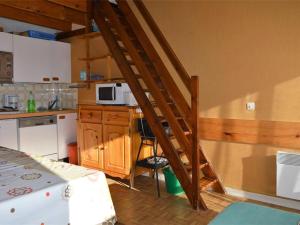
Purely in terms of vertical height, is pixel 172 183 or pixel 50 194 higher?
pixel 50 194

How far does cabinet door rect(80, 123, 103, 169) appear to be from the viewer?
3896mm

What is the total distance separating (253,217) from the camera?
164 cm

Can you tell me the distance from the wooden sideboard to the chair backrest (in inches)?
2.8

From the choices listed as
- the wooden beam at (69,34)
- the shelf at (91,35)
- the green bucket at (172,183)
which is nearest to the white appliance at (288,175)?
the green bucket at (172,183)

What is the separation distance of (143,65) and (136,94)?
353 millimetres

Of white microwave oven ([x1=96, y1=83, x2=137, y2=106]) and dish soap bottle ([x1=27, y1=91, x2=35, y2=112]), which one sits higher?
white microwave oven ([x1=96, y1=83, x2=137, y2=106])

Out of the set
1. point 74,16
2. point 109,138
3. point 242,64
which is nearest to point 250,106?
point 242,64

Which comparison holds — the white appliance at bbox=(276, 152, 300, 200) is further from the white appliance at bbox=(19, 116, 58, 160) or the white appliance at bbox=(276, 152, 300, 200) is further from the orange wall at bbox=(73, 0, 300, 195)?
the white appliance at bbox=(19, 116, 58, 160)

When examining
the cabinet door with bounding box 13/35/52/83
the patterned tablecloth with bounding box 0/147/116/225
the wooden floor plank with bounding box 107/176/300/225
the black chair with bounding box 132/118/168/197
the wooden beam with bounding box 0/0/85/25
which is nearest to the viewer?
the patterned tablecloth with bounding box 0/147/116/225

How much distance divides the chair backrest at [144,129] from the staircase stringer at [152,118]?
0.67ft

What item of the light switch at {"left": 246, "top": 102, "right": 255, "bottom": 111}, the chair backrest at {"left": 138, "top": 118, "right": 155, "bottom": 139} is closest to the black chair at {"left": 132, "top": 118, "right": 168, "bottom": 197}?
the chair backrest at {"left": 138, "top": 118, "right": 155, "bottom": 139}

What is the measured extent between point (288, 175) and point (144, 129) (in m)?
1.64

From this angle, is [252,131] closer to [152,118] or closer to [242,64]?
[242,64]

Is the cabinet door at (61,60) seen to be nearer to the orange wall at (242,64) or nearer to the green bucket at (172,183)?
the orange wall at (242,64)
